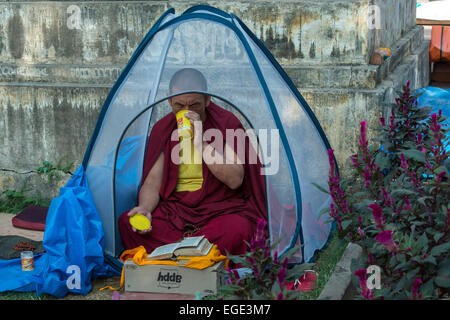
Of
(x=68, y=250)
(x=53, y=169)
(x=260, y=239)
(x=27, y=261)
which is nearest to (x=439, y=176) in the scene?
(x=260, y=239)

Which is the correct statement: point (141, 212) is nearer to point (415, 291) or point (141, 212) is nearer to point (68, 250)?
point (68, 250)

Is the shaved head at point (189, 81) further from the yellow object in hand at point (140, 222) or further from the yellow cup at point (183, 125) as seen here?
the yellow object in hand at point (140, 222)

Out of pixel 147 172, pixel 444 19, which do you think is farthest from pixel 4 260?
pixel 444 19

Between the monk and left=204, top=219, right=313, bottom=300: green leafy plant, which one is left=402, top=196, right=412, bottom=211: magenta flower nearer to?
left=204, top=219, right=313, bottom=300: green leafy plant

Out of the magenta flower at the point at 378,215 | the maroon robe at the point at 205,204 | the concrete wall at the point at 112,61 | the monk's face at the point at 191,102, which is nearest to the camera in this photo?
A: the magenta flower at the point at 378,215

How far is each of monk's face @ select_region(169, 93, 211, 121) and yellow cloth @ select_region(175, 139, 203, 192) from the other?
245 mm

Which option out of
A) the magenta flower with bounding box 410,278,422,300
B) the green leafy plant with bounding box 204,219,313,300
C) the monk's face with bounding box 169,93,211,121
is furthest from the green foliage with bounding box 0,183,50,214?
the magenta flower with bounding box 410,278,422,300

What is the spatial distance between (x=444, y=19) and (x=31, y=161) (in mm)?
5586

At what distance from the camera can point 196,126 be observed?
4.09m

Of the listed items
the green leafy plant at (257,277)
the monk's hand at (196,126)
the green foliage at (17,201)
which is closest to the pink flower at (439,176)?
the green leafy plant at (257,277)

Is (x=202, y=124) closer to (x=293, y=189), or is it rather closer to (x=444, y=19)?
(x=293, y=189)

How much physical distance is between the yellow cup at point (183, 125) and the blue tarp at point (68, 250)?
30.7 inches

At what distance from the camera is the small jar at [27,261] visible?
13.5 feet

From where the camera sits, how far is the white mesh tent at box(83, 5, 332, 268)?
4.03 metres
